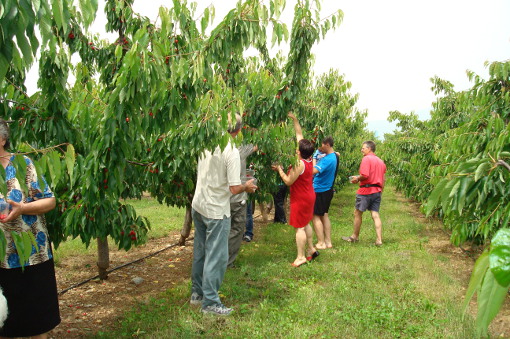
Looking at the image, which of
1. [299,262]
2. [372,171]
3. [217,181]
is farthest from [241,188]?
[372,171]

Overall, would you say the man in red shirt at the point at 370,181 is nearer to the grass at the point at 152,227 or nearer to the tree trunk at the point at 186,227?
the tree trunk at the point at 186,227

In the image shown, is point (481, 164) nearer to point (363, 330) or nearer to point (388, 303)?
point (363, 330)

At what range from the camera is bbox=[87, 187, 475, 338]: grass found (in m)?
3.77

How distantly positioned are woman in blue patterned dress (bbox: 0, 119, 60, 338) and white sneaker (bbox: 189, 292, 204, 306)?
5.62ft

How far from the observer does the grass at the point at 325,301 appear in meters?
3.77

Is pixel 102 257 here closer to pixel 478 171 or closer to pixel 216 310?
pixel 216 310

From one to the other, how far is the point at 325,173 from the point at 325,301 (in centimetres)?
300

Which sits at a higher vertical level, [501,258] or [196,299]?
[501,258]

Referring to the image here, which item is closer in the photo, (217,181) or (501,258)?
(501,258)

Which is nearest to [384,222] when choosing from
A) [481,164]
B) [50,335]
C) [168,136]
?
[168,136]

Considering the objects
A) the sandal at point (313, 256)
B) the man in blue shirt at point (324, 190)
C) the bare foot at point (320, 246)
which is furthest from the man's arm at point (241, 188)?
the bare foot at point (320, 246)

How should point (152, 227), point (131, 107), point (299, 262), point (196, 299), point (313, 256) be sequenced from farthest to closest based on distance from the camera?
point (152, 227), point (313, 256), point (299, 262), point (196, 299), point (131, 107)

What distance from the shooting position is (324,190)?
697 cm

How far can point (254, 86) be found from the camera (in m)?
5.39
